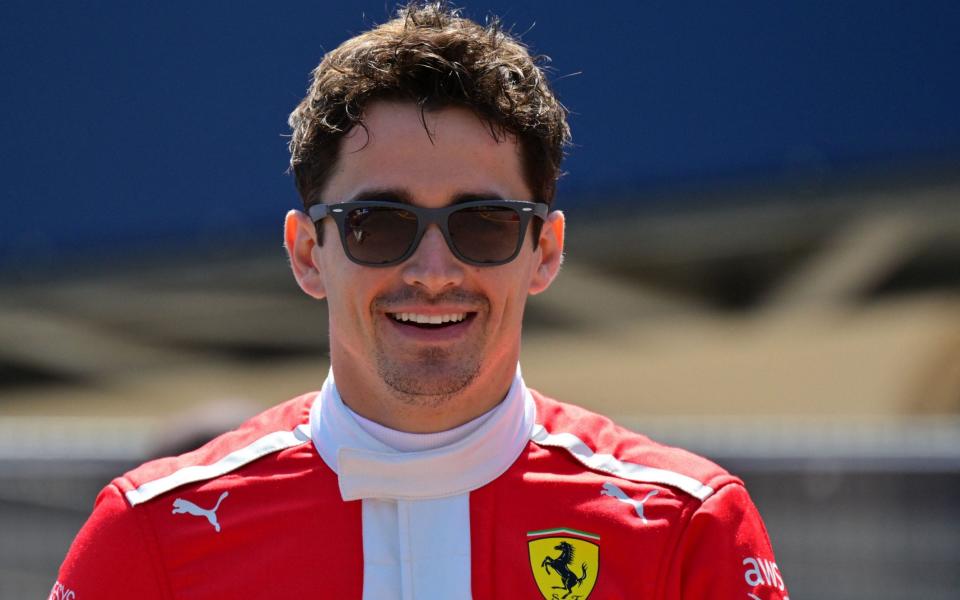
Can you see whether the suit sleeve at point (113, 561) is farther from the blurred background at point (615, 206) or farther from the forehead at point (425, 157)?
the blurred background at point (615, 206)

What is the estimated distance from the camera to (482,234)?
214 centimetres

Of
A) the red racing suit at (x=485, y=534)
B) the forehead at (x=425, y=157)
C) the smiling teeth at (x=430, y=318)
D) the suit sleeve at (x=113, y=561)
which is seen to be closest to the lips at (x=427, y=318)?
the smiling teeth at (x=430, y=318)

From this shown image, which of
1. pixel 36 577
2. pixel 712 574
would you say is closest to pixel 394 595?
pixel 712 574

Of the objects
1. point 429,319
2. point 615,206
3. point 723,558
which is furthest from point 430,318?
point 615,206

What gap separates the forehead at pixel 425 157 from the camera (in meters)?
2.15

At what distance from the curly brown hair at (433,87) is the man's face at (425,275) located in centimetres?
2

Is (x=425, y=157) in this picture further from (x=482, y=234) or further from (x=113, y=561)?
(x=113, y=561)

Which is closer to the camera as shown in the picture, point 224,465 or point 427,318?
point 427,318

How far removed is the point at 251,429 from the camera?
240 cm

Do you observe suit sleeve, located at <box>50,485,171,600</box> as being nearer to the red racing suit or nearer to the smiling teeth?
the red racing suit

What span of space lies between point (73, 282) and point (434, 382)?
19.3 ft

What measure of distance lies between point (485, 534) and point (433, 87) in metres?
0.74

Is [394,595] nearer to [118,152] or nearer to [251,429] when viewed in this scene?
[251,429]

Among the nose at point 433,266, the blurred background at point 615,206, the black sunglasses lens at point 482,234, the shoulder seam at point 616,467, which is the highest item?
the blurred background at point 615,206
